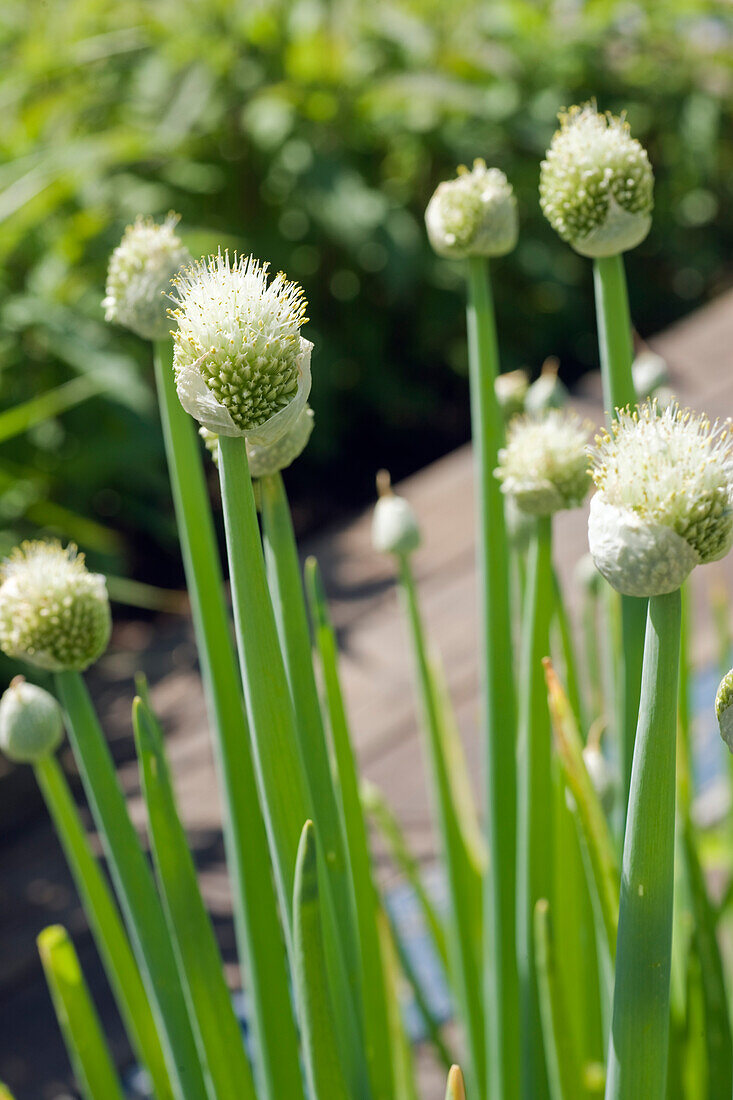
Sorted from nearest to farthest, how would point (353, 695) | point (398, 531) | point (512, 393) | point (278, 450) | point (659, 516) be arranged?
1. point (659, 516)
2. point (278, 450)
3. point (398, 531)
4. point (512, 393)
5. point (353, 695)

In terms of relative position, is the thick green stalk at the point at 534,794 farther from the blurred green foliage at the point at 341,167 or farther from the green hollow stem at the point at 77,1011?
the blurred green foliage at the point at 341,167

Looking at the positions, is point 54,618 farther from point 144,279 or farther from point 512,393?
point 512,393

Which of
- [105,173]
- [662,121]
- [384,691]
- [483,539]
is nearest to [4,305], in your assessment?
[105,173]

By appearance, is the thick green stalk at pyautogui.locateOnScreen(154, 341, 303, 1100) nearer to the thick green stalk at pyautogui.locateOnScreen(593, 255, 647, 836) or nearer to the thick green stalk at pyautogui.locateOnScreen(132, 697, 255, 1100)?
the thick green stalk at pyautogui.locateOnScreen(132, 697, 255, 1100)

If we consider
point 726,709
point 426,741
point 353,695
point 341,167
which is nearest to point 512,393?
point 426,741

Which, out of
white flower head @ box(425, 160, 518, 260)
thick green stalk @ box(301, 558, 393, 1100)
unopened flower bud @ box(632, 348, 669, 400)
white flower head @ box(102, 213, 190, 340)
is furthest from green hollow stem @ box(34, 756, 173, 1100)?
unopened flower bud @ box(632, 348, 669, 400)

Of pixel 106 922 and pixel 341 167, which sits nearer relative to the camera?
pixel 106 922

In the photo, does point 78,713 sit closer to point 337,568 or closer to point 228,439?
point 228,439
